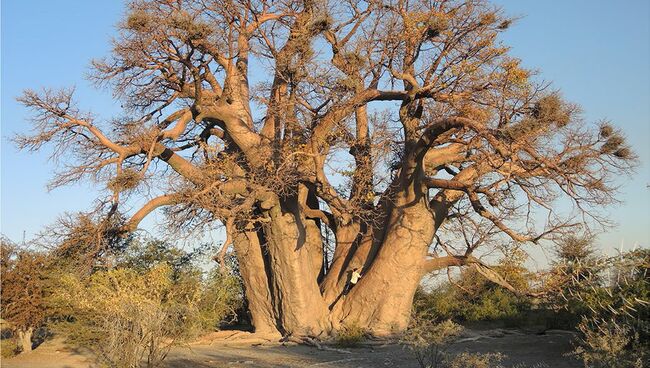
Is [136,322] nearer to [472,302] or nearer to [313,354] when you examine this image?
[313,354]

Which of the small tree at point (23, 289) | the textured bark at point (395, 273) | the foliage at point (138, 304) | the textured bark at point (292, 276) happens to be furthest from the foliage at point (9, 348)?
the textured bark at point (395, 273)

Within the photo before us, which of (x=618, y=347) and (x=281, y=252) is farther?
(x=281, y=252)

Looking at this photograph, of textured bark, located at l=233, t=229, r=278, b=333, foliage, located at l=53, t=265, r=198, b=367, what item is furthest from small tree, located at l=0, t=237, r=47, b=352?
textured bark, located at l=233, t=229, r=278, b=333

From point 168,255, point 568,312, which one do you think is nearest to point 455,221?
point 568,312

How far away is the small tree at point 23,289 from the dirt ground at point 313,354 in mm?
604

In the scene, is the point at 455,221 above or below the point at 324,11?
below

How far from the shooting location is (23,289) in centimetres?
1305

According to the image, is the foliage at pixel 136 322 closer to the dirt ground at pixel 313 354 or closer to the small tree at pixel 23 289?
the dirt ground at pixel 313 354

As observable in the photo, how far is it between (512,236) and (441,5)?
5.32 m

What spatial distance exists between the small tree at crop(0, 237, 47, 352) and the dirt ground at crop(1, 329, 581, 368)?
60 cm

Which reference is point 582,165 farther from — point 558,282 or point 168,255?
point 168,255

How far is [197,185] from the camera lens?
1381 centimetres

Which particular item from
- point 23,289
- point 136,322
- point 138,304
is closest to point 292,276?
point 23,289

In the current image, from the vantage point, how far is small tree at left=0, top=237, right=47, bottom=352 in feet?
42.4
